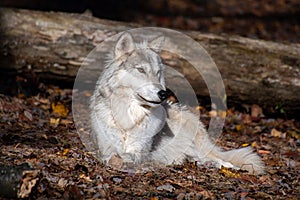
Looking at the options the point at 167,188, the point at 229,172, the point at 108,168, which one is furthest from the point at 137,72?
the point at 229,172

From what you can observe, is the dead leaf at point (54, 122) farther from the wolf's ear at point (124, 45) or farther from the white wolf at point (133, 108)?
the wolf's ear at point (124, 45)

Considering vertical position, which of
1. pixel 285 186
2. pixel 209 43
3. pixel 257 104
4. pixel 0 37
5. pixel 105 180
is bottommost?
pixel 105 180

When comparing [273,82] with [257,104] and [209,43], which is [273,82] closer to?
[257,104]

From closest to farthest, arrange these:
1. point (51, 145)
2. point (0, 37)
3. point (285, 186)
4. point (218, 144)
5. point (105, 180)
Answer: point (105, 180) → point (285, 186) → point (51, 145) → point (218, 144) → point (0, 37)

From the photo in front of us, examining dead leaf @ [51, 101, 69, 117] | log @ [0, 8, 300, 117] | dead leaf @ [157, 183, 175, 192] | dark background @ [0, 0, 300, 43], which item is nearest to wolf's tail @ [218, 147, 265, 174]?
dead leaf @ [157, 183, 175, 192]

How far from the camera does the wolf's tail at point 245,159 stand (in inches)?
258

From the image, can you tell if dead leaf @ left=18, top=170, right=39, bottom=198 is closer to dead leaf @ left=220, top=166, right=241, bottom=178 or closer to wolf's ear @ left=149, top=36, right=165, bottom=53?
wolf's ear @ left=149, top=36, right=165, bottom=53

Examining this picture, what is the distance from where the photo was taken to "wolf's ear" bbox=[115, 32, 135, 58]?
237 inches

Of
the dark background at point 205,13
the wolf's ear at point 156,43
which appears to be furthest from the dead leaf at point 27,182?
the dark background at point 205,13

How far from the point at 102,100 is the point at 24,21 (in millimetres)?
2886

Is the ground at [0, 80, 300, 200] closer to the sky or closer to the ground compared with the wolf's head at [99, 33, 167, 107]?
closer to the ground

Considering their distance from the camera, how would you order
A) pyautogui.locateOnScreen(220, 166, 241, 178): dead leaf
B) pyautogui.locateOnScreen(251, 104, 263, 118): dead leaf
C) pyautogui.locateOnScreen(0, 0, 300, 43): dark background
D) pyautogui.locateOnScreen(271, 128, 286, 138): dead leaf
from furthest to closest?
1. pyautogui.locateOnScreen(0, 0, 300, 43): dark background
2. pyautogui.locateOnScreen(251, 104, 263, 118): dead leaf
3. pyautogui.locateOnScreen(271, 128, 286, 138): dead leaf
4. pyautogui.locateOnScreen(220, 166, 241, 178): dead leaf

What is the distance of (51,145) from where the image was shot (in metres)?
6.59

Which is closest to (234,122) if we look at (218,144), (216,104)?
(216,104)
